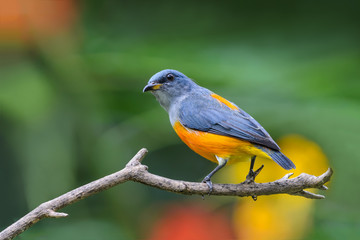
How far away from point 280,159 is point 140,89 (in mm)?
2611

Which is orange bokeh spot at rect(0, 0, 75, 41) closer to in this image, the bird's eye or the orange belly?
the bird's eye

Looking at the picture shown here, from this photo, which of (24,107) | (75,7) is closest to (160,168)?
(24,107)

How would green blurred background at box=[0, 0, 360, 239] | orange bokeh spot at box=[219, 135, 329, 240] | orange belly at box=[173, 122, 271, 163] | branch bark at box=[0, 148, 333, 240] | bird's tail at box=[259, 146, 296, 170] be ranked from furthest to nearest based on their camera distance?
green blurred background at box=[0, 0, 360, 239], orange bokeh spot at box=[219, 135, 329, 240], orange belly at box=[173, 122, 271, 163], bird's tail at box=[259, 146, 296, 170], branch bark at box=[0, 148, 333, 240]

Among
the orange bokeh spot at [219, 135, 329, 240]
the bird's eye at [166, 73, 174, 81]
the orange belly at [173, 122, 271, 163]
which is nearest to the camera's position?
the orange belly at [173, 122, 271, 163]

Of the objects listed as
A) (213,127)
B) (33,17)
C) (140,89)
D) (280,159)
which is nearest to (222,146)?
(213,127)

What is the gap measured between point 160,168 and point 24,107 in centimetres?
129

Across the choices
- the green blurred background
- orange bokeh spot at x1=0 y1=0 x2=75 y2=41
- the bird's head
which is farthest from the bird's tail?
orange bokeh spot at x1=0 y1=0 x2=75 y2=41

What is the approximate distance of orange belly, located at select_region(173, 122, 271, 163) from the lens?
244 centimetres

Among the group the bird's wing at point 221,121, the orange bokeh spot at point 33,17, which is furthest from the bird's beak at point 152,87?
the orange bokeh spot at point 33,17

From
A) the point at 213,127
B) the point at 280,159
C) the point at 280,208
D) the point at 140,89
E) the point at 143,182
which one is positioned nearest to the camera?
the point at 143,182

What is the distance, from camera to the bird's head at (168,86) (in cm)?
272

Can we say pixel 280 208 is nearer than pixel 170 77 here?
No

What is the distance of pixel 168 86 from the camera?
2742 millimetres

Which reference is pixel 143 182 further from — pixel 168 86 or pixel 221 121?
pixel 168 86
